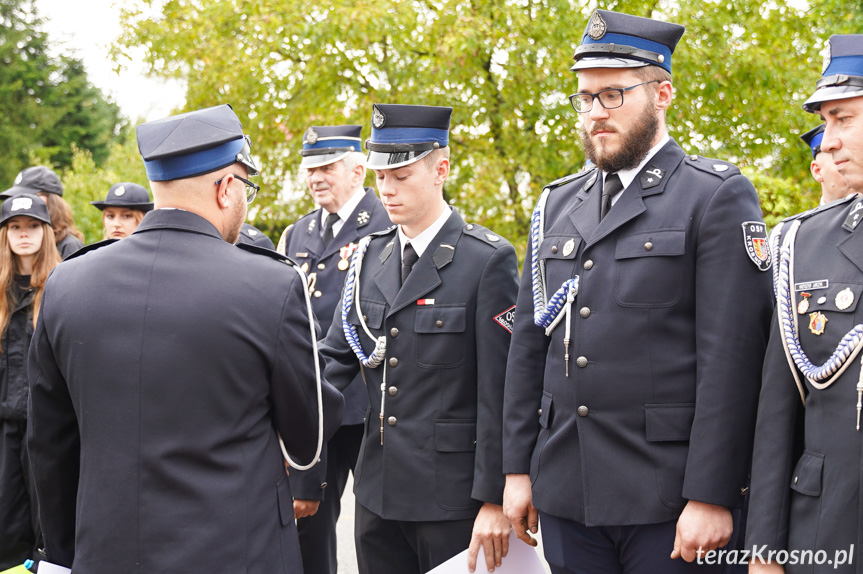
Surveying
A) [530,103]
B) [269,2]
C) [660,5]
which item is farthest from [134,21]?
[660,5]

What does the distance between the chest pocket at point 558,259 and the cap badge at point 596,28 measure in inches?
25.0

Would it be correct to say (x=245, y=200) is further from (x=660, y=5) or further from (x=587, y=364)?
(x=660, y=5)

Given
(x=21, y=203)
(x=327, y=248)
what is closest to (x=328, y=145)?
(x=327, y=248)

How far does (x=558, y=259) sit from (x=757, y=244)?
2.04 ft

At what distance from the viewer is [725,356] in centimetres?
246

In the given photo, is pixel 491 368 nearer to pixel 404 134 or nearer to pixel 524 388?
pixel 524 388

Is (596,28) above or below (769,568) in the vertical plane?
above

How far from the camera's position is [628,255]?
8.70ft

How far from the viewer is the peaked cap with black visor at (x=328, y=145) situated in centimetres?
551

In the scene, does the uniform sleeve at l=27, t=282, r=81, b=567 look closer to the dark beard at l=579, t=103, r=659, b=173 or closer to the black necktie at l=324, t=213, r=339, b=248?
the dark beard at l=579, t=103, r=659, b=173

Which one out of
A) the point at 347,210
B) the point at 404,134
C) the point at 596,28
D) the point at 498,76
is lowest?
the point at 347,210

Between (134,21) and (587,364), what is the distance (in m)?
10.00

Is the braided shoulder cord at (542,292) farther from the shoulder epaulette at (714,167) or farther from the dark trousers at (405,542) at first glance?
the dark trousers at (405,542)

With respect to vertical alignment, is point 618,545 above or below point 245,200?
below
